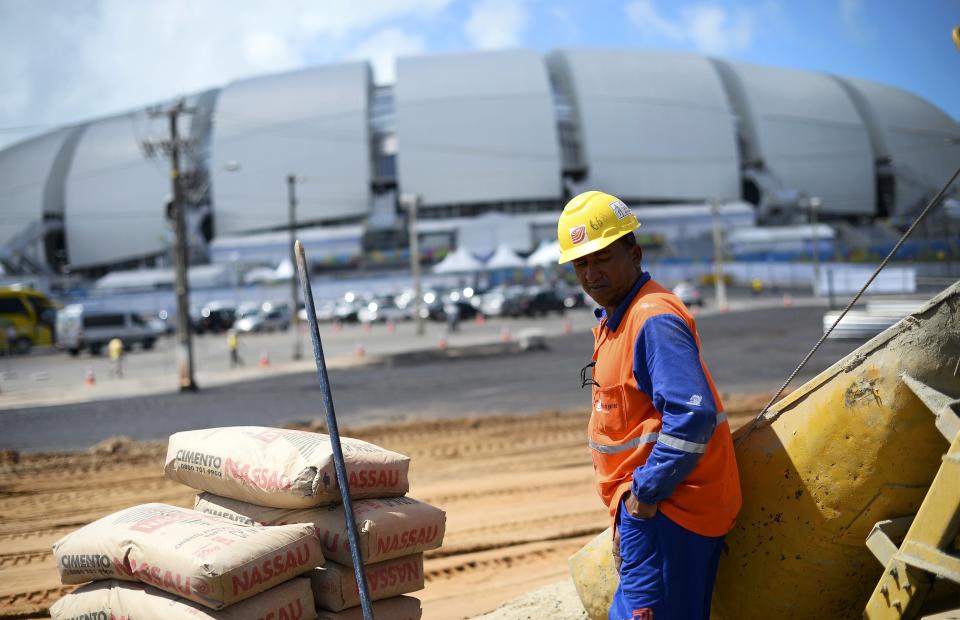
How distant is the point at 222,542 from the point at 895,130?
100m

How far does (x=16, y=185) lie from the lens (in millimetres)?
87125

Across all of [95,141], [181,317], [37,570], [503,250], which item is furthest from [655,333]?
[95,141]

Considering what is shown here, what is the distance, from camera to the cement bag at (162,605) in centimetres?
325

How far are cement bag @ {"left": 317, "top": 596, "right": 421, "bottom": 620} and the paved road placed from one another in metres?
9.23

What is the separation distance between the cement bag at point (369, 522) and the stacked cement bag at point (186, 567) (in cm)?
12

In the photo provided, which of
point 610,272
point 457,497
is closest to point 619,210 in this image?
point 610,272

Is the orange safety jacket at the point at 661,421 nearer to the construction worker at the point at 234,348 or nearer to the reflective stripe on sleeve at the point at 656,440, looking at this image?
the reflective stripe on sleeve at the point at 656,440

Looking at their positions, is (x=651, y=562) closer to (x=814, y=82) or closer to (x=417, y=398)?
(x=417, y=398)

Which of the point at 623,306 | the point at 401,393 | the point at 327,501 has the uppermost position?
the point at 623,306

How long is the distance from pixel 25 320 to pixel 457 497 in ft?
125

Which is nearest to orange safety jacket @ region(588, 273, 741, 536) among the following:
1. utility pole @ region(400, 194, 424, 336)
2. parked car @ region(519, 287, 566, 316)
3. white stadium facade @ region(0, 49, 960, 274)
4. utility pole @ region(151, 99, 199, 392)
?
utility pole @ region(151, 99, 199, 392)

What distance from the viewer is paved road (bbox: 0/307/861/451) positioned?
1394 cm

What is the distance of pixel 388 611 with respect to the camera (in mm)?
3742

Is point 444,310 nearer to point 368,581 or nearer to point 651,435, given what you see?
point 368,581
